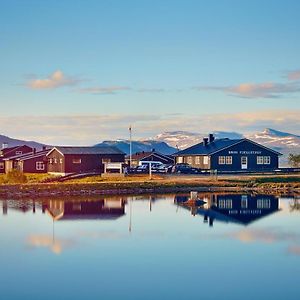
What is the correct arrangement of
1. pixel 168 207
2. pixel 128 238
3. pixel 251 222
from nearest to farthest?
pixel 128 238
pixel 251 222
pixel 168 207

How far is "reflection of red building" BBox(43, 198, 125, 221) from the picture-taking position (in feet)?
91.9

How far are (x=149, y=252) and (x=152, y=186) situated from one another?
24.3 meters

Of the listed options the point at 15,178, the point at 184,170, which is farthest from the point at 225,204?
the point at 15,178

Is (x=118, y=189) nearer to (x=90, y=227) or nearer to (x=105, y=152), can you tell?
(x=105, y=152)

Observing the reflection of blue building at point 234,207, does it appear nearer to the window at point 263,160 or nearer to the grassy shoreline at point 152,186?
the grassy shoreline at point 152,186

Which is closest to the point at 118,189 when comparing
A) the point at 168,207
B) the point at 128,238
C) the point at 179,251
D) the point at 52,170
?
the point at 168,207

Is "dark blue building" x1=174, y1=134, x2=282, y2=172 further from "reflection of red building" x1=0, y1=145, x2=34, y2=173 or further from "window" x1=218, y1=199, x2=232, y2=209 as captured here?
"reflection of red building" x1=0, y1=145, x2=34, y2=173

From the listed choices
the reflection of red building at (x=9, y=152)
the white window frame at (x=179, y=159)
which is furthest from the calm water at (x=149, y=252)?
the reflection of red building at (x=9, y=152)

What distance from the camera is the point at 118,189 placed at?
4159 centimetres

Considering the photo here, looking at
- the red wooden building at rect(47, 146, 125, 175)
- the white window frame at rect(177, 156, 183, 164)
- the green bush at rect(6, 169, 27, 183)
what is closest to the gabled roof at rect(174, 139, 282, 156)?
the white window frame at rect(177, 156, 183, 164)

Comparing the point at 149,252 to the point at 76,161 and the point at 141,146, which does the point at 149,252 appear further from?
the point at 141,146

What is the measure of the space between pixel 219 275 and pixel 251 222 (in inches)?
→ 438

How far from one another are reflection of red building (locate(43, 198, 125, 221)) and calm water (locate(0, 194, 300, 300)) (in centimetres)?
6

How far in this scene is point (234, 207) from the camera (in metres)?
31.9
